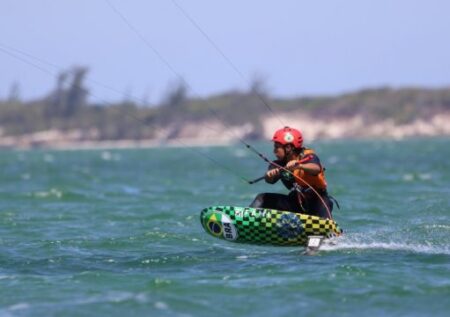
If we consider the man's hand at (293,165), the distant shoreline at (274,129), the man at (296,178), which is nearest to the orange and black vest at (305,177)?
the man at (296,178)

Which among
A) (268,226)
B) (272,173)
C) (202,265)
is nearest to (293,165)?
(272,173)

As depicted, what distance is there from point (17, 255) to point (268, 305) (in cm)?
487

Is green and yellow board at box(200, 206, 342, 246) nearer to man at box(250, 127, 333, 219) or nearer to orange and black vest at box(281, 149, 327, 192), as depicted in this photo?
man at box(250, 127, 333, 219)

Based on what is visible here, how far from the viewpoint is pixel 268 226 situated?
551 inches

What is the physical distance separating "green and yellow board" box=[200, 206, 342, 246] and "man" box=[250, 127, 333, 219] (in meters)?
0.29

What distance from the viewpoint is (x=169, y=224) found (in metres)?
19.0

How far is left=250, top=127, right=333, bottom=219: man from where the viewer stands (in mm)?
13938

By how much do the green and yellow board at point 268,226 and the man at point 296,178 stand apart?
0.94 feet

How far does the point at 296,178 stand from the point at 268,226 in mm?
691

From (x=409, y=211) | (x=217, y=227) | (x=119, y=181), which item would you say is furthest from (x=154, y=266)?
(x=119, y=181)

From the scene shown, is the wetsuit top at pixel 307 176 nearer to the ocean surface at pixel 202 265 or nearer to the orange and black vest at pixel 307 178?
the orange and black vest at pixel 307 178

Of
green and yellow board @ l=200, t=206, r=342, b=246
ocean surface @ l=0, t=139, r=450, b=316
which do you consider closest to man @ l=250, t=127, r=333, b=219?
green and yellow board @ l=200, t=206, r=342, b=246

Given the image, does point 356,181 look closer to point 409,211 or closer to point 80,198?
point 80,198

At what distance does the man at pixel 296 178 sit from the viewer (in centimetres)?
1394
